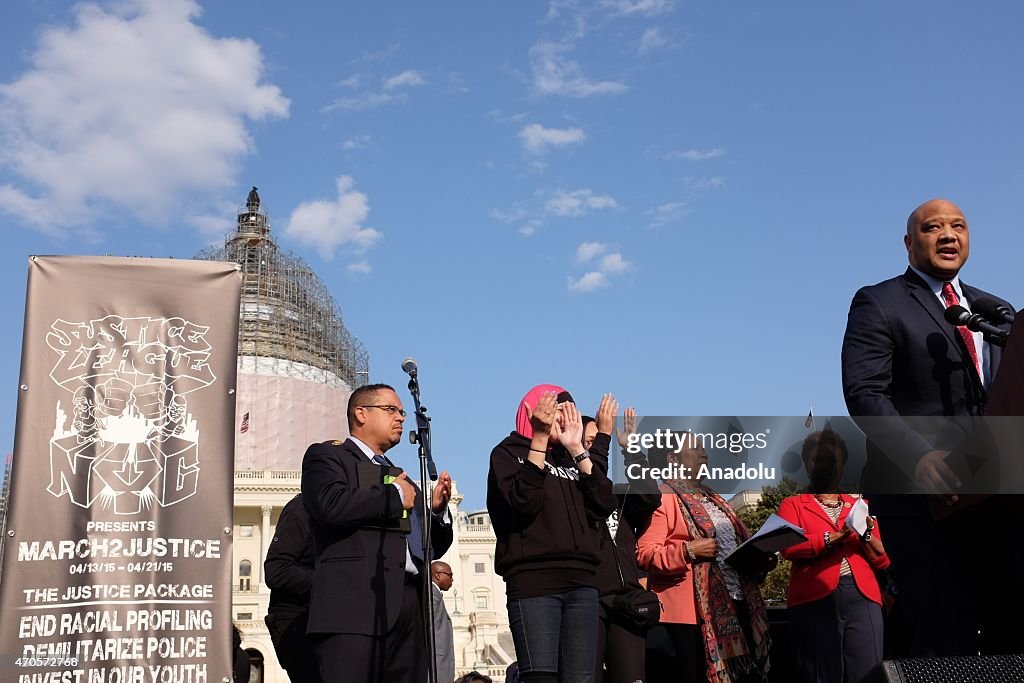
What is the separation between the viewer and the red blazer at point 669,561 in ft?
20.2

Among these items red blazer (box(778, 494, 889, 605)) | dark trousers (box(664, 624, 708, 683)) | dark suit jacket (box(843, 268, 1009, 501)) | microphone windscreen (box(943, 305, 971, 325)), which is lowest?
dark trousers (box(664, 624, 708, 683))

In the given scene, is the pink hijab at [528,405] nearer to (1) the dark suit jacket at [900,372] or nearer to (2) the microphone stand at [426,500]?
(2) the microphone stand at [426,500]

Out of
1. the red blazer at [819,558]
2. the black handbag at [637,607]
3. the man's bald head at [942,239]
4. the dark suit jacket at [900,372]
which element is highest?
the man's bald head at [942,239]

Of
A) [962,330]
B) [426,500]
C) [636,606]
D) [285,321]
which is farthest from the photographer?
[285,321]

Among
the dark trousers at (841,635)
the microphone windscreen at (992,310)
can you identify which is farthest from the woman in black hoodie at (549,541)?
the microphone windscreen at (992,310)

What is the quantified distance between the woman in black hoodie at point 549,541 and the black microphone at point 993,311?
6.58ft

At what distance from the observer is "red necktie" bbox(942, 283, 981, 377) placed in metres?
4.27

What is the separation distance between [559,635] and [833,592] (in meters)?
1.71

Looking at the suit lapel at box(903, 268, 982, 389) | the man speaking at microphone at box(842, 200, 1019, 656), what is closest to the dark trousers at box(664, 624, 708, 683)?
the man speaking at microphone at box(842, 200, 1019, 656)

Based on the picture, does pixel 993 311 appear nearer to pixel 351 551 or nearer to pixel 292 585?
pixel 351 551

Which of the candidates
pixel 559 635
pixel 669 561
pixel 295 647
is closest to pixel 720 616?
pixel 669 561

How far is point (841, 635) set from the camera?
18.6ft

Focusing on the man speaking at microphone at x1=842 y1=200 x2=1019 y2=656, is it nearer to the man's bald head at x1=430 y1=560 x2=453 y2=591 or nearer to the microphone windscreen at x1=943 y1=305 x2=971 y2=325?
the microphone windscreen at x1=943 y1=305 x2=971 y2=325

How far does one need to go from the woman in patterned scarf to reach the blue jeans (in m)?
1.16
